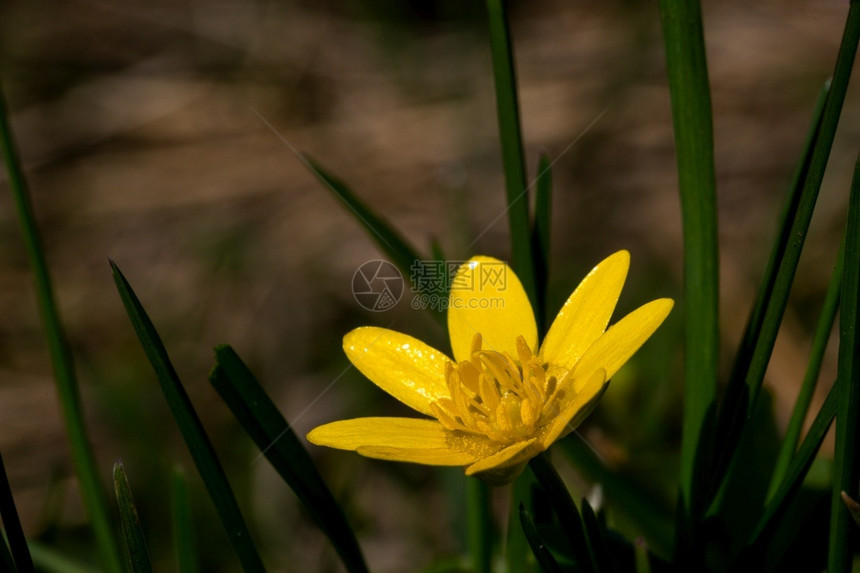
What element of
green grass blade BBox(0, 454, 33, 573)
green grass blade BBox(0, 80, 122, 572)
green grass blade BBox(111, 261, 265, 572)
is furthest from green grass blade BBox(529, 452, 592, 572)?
green grass blade BBox(0, 80, 122, 572)

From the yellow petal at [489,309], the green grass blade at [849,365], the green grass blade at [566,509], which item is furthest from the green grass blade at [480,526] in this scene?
the green grass blade at [849,365]

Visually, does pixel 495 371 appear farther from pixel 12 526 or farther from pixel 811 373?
pixel 12 526

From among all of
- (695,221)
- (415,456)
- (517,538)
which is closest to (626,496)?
(517,538)

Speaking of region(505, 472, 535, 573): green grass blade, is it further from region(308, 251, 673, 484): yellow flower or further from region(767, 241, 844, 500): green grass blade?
region(767, 241, 844, 500): green grass blade

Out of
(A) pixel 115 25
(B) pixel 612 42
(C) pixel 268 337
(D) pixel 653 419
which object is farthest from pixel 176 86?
(D) pixel 653 419

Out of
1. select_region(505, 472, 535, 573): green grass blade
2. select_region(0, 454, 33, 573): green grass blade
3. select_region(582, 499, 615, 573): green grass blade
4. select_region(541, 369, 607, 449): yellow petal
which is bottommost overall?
select_region(505, 472, 535, 573): green grass blade

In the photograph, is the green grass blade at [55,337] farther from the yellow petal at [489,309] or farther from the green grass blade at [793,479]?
the green grass blade at [793,479]
